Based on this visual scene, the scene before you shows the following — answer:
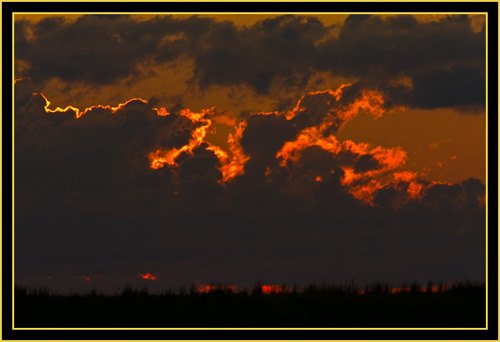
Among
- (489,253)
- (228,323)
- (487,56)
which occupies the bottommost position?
(228,323)

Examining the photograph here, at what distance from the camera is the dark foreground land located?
25.9m

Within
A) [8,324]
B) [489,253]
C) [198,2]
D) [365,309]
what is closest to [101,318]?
[8,324]

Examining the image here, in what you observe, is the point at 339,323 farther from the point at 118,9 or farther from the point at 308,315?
the point at 118,9

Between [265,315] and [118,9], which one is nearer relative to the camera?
[118,9]

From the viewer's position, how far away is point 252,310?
2734cm

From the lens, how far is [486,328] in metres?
24.1

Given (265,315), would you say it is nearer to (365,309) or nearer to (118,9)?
(365,309)

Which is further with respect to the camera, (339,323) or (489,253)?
(339,323)

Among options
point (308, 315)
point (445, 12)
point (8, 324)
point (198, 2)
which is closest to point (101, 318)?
point (8, 324)

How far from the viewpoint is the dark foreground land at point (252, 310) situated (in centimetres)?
2588

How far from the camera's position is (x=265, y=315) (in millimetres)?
26812

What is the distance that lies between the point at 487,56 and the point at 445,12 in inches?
76.6

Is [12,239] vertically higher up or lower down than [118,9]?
lower down

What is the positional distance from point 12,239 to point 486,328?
47.1ft
